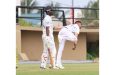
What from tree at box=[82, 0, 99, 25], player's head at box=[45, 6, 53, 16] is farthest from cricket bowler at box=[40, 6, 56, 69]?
tree at box=[82, 0, 99, 25]

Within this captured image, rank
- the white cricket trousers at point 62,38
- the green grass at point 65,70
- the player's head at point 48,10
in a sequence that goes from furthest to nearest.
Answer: the white cricket trousers at point 62,38 < the player's head at point 48,10 < the green grass at point 65,70

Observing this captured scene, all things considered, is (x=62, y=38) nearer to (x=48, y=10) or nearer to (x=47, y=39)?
(x=47, y=39)

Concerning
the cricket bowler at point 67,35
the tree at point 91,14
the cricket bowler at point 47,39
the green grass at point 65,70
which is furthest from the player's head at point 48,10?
the green grass at point 65,70

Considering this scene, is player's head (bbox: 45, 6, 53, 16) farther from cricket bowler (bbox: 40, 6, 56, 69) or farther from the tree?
the tree

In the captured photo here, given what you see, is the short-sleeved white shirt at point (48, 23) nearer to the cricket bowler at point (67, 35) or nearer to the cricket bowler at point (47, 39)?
the cricket bowler at point (47, 39)

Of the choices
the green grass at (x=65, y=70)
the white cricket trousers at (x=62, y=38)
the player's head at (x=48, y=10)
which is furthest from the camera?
the white cricket trousers at (x=62, y=38)

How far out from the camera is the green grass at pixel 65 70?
1641 cm

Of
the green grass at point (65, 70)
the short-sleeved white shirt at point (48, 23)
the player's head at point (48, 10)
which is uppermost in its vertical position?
the player's head at point (48, 10)

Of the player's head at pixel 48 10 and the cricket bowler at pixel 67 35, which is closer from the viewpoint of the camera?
the player's head at pixel 48 10

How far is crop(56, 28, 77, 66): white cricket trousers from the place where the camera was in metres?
16.7
